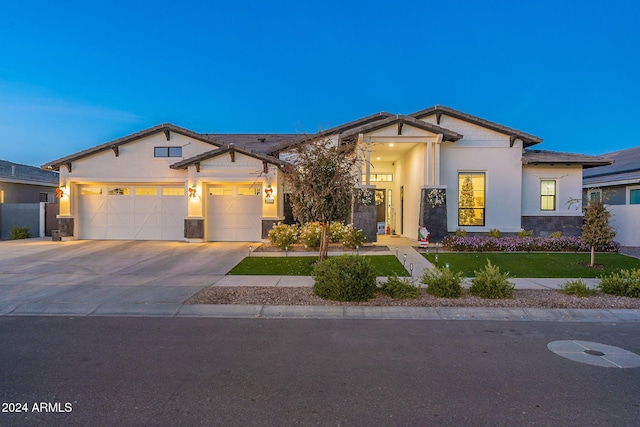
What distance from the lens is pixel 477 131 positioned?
53.3ft

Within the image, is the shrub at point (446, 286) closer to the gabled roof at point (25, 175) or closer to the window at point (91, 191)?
the window at point (91, 191)

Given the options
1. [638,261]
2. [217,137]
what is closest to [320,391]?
[638,261]

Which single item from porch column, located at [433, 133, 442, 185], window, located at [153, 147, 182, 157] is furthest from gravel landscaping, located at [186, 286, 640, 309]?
window, located at [153, 147, 182, 157]

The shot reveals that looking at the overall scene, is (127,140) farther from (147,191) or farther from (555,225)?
(555,225)

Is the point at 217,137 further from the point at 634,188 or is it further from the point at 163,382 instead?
the point at 634,188

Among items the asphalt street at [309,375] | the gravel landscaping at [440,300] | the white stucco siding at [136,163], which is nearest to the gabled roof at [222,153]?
the white stucco siding at [136,163]

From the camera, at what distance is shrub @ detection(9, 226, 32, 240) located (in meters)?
18.6

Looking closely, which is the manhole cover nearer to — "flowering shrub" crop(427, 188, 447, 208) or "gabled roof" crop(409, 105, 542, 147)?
"flowering shrub" crop(427, 188, 447, 208)

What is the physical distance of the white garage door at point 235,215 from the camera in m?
17.3

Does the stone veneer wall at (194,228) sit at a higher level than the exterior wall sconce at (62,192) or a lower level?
lower

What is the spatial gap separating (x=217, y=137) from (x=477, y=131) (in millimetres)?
15191

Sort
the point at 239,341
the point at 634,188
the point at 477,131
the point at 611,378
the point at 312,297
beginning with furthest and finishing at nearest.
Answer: the point at 634,188 < the point at 477,131 < the point at 312,297 < the point at 239,341 < the point at 611,378

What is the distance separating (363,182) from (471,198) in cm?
482

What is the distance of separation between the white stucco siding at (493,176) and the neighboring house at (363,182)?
44 millimetres
